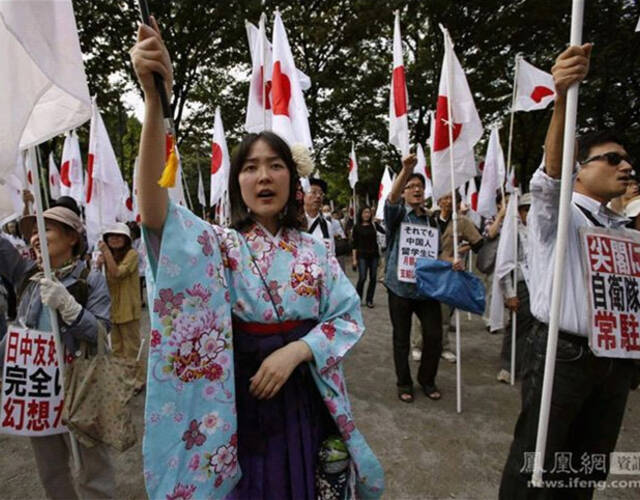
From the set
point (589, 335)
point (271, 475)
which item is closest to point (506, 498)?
point (589, 335)

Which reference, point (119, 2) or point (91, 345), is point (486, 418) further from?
point (119, 2)

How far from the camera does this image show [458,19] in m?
12.1

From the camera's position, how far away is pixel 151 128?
3.70 feet

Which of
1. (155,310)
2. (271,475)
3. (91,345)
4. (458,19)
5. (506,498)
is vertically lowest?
(506,498)

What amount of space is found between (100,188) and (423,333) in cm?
360

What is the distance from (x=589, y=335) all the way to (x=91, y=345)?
8.55 ft

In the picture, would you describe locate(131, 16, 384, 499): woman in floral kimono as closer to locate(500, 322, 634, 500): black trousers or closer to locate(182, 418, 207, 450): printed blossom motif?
locate(182, 418, 207, 450): printed blossom motif

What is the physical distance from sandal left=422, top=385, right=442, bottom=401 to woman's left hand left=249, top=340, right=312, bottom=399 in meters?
3.06

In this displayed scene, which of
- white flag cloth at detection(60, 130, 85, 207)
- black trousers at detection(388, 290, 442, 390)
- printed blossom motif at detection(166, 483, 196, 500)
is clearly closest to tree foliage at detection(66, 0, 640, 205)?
white flag cloth at detection(60, 130, 85, 207)

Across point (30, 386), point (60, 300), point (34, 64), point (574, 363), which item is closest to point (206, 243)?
point (34, 64)

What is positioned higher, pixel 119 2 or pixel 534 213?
pixel 119 2

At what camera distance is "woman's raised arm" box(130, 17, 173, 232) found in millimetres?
1066

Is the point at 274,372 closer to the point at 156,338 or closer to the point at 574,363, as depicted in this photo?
the point at 156,338

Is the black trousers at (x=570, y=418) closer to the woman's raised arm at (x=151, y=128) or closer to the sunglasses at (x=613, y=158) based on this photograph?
the sunglasses at (x=613, y=158)
